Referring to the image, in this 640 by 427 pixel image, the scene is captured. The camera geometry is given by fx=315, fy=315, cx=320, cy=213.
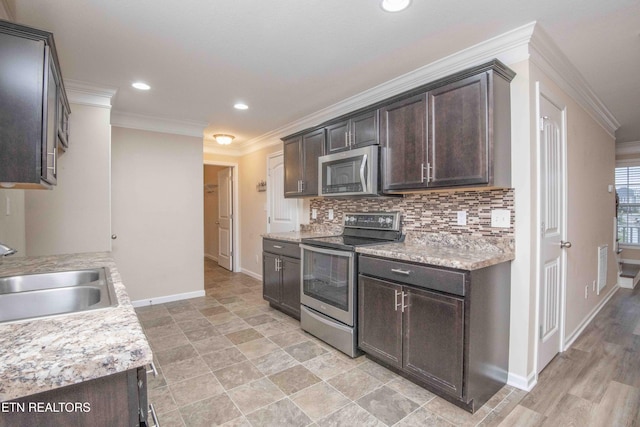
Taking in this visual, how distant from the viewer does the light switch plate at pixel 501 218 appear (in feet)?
7.13

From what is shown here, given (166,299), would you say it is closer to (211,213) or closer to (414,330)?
(414,330)

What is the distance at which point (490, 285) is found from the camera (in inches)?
78.4

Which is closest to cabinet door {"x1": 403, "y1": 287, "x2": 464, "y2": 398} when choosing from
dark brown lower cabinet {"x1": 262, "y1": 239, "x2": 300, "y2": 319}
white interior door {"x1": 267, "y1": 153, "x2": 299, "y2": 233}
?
dark brown lower cabinet {"x1": 262, "y1": 239, "x2": 300, "y2": 319}

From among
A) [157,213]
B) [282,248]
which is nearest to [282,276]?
[282,248]

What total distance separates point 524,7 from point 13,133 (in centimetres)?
262

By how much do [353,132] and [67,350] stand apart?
2625 millimetres

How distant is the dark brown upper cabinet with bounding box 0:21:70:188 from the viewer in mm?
1269

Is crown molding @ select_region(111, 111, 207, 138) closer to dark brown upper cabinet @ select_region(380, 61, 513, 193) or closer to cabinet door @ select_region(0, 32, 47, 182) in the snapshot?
Answer: cabinet door @ select_region(0, 32, 47, 182)

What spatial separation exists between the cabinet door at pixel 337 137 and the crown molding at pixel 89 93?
214 cm

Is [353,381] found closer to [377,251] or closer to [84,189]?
[377,251]

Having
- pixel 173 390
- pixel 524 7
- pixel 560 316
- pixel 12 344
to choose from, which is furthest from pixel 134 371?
pixel 560 316

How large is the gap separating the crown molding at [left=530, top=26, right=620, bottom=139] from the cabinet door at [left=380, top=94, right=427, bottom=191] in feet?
2.56

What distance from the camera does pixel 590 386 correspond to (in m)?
2.18

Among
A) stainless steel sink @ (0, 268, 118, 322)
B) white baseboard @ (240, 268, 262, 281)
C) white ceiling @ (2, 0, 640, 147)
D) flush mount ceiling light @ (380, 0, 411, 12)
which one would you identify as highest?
white ceiling @ (2, 0, 640, 147)
